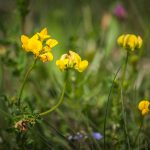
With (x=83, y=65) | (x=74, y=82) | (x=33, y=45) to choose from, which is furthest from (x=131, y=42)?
(x=74, y=82)

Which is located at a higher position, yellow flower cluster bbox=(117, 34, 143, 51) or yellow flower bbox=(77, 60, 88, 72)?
yellow flower cluster bbox=(117, 34, 143, 51)

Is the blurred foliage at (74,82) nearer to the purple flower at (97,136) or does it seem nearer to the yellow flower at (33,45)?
the purple flower at (97,136)

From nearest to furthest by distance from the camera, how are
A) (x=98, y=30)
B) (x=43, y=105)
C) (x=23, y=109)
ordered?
1. (x=23, y=109)
2. (x=43, y=105)
3. (x=98, y=30)

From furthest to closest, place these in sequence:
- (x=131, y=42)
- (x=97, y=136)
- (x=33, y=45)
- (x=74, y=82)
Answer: (x=74, y=82) → (x=97, y=136) → (x=131, y=42) → (x=33, y=45)

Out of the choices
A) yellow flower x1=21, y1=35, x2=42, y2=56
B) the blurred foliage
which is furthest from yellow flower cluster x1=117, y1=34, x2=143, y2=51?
yellow flower x1=21, y1=35, x2=42, y2=56

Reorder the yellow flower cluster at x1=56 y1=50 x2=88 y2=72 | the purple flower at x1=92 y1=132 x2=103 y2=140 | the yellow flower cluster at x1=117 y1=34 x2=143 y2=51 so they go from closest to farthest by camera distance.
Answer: the yellow flower cluster at x1=56 y1=50 x2=88 y2=72
the yellow flower cluster at x1=117 y1=34 x2=143 y2=51
the purple flower at x1=92 y1=132 x2=103 y2=140

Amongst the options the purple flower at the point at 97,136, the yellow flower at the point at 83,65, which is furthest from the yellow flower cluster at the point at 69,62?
the purple flower at the point at 97,136

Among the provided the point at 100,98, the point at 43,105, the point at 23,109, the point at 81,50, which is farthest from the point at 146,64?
the point at 23,109

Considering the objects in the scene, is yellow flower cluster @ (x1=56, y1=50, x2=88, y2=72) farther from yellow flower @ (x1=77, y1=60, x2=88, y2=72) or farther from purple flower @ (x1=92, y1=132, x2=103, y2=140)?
purple flower @ (x1=92, y1=132, x2=103, y2=140)

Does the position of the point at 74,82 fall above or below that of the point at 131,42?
above

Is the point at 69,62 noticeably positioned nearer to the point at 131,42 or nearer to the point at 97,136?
the point at 131,42

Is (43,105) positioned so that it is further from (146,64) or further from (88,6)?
(88,6)
